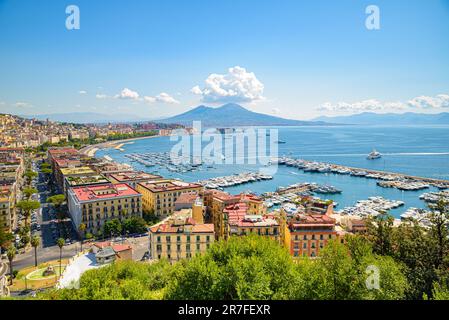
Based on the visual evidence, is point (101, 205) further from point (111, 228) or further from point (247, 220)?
point (247, 220)

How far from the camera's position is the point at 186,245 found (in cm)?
1021

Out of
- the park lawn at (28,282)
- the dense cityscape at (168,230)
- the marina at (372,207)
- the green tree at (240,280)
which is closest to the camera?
the green tree at (240,280)

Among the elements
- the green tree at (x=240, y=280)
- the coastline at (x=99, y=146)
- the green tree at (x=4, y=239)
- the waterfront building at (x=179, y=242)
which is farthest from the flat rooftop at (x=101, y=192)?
the coastline at (x=99, y=146)

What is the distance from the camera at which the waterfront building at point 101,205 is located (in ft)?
48.7

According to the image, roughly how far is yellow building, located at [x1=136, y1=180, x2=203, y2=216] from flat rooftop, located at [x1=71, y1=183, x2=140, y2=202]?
101cm

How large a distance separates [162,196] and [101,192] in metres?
3.12

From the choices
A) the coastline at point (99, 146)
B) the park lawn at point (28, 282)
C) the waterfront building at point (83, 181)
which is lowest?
the park lawn at point (28, 282)

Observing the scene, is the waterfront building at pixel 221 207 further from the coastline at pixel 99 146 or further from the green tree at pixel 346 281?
the coastline at pixel 99 146

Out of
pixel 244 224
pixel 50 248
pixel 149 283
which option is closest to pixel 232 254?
pixel 149 283

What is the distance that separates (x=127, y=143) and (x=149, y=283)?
6358cm

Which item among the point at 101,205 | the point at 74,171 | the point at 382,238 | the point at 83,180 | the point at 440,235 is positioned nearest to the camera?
the point at 440,235

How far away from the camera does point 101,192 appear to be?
16344 mm

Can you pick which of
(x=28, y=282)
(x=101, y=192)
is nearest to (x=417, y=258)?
(x=28, y=282)
